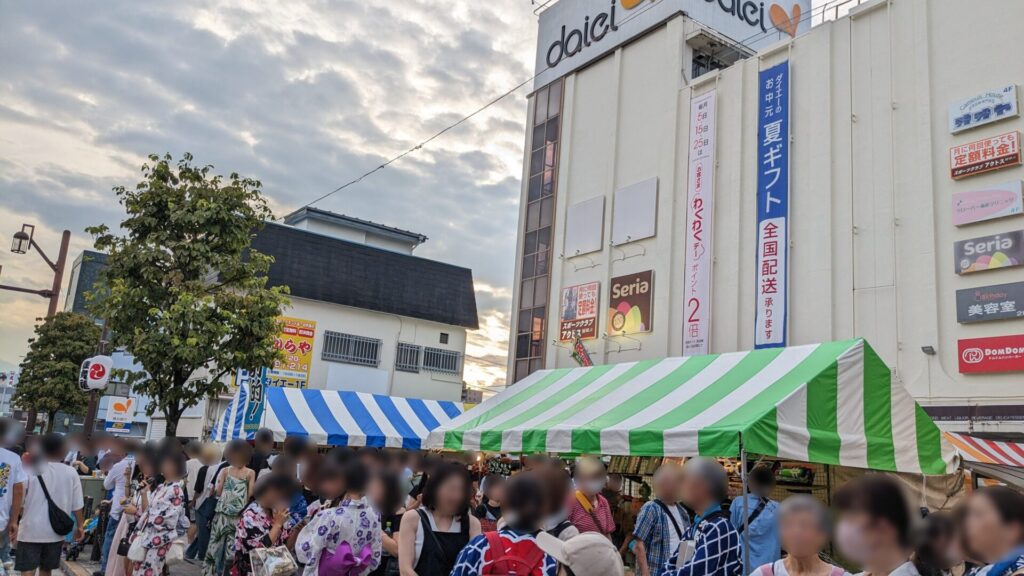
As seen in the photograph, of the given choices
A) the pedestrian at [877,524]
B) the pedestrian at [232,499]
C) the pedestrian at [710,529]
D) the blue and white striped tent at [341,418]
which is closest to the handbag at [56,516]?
the pedestrian at [232,499]

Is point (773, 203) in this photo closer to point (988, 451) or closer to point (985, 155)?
point (985, 155)

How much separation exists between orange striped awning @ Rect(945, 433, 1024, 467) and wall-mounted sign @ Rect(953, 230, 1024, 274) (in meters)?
4.09

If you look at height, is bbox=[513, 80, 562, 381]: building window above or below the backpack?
above

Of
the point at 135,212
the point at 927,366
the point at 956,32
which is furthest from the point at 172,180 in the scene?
the point at 956,32

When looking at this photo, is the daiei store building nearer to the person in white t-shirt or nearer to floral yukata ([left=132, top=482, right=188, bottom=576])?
floral yukata ([left=132, top=482, right=188, bottom=576])

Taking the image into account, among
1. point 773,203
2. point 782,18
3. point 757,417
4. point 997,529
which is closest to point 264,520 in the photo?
point 757,417

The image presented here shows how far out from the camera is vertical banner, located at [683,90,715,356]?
1880 centimetres

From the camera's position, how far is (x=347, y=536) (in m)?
4.66

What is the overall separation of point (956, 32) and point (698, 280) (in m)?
7.57

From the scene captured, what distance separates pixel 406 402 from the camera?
16125 mm

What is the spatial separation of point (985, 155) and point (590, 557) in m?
14.3

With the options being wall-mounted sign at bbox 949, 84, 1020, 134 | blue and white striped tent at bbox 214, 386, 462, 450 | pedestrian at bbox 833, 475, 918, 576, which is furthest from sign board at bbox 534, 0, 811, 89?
pedestrian at bbox 833, 475, 918, 576

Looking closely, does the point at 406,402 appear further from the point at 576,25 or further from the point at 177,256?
the point at 576,25

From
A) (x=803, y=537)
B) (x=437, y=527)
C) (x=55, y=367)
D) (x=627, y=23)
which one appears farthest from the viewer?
(x=55, y=367)
